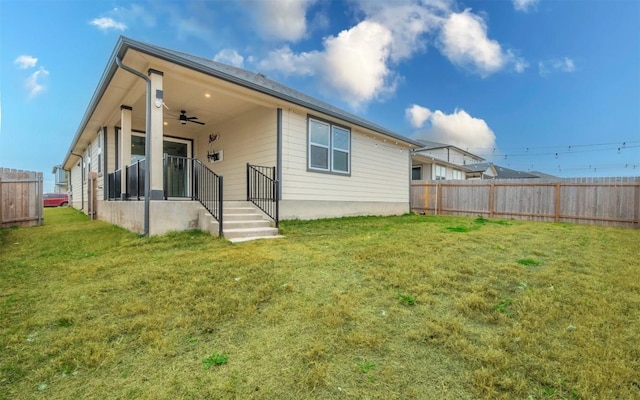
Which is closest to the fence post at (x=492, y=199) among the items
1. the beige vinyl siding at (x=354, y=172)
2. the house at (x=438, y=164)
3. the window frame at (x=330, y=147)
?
the beige vinyl siding at (x=354, y=172)

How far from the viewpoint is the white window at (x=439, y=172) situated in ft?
64.5

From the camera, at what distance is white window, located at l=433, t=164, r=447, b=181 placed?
19.6m

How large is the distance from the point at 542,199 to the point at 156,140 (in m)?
12.8

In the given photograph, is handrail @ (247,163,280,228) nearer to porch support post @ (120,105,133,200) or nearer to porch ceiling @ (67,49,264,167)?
porch ceiling @ (67,49,264,167)

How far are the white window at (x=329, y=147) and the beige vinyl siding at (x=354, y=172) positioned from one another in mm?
220

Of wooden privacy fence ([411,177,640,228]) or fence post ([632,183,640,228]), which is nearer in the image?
fence post ([632,183,640,228])

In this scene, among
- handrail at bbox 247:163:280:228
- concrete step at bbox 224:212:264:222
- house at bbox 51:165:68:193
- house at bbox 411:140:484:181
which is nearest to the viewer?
concrete step at bbox 224:212:264:222

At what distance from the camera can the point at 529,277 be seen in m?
3.61

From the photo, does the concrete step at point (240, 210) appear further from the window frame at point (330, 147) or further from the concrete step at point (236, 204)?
the window frame at point (330, 147)

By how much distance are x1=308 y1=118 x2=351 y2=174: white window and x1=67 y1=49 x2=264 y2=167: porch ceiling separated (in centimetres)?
172

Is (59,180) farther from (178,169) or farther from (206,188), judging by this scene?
(206,188)

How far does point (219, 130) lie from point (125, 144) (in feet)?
9.45

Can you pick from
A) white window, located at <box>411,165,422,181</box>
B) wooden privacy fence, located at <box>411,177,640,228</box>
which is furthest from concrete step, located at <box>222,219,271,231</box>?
white window, located at <box>411,165,422,181</box>

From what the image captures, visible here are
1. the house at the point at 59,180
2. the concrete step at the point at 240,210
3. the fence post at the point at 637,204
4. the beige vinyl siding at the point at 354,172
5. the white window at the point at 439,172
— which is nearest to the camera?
the concrete step at the point at 240,210
